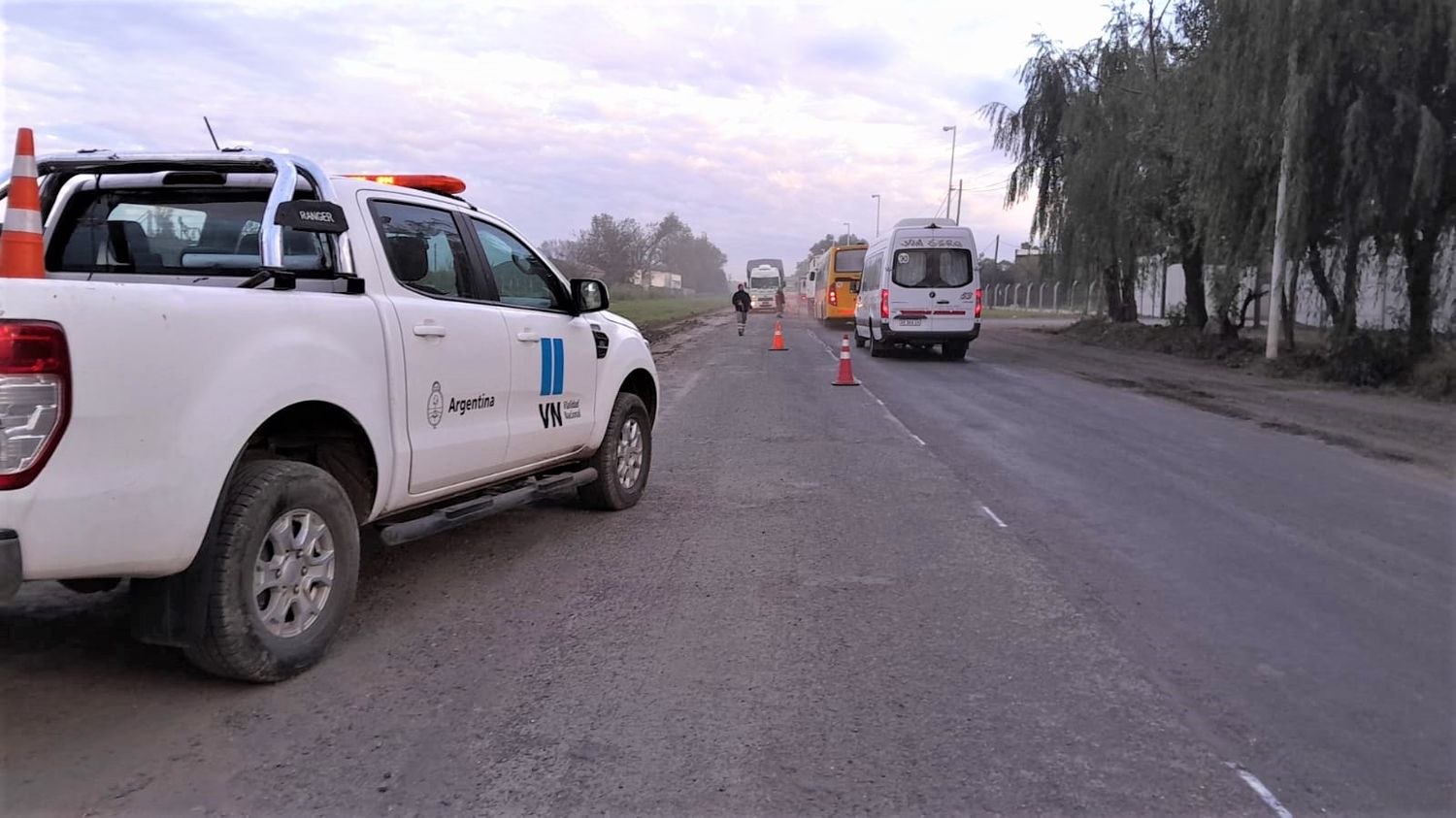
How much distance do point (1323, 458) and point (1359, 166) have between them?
337 inches

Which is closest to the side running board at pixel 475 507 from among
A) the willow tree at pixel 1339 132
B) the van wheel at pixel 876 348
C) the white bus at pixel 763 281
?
the willow tree at pixel 1339 132

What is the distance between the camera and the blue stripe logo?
5883 millimetres

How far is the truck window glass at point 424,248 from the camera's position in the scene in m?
4.88

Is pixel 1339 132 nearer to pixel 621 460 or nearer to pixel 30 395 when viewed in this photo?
pixel 621 460

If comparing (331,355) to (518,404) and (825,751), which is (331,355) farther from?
(825,751)

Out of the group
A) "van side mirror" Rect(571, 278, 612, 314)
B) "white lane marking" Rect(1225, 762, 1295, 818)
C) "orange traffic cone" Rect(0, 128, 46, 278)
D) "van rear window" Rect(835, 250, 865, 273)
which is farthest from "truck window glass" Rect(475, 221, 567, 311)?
"van rear window" Rect(835, 250, 865, 273)

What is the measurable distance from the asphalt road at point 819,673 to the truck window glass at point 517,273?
4.94ft

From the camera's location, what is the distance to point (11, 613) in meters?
4.55

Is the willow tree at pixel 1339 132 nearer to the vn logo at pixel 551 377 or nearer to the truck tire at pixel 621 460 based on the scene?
the truck tire at pixel 621 460

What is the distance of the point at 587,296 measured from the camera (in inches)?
253

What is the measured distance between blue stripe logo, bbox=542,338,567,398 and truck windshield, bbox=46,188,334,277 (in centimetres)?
154

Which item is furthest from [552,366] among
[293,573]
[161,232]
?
[293,573]

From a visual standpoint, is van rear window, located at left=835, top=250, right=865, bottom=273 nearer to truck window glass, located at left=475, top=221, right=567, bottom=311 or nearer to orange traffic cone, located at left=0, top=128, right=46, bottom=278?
truck window glass, located at left=475, top=221, right=567, bottom=311

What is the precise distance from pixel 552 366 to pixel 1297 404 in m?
12.6
